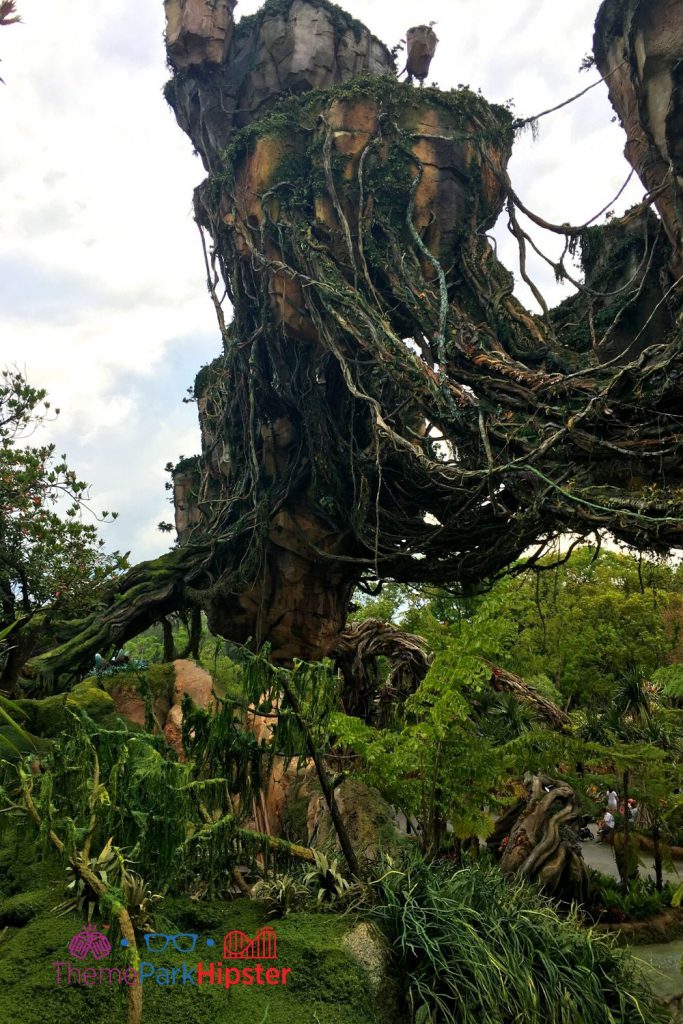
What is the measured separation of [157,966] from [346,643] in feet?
33.2

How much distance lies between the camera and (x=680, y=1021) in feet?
13.4

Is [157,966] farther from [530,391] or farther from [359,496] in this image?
[359,496]

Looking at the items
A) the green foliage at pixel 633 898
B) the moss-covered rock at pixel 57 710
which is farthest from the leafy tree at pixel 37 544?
the green foliage at pixel 633 898

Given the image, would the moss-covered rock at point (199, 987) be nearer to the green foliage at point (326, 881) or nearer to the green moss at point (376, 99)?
the green foliage at point (326, 881)

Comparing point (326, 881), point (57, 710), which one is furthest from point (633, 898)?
point (57, 710)

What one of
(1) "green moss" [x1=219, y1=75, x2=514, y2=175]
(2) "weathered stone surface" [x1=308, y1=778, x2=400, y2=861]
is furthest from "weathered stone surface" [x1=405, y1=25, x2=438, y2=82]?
(2) "weathered stone surface" [x1=308, y1=778, x2=400, y2=861]

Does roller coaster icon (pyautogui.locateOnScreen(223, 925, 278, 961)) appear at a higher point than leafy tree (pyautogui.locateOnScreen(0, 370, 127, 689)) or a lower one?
lower

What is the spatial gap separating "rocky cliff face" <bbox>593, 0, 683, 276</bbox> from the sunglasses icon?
1041cm

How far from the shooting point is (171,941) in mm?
3635

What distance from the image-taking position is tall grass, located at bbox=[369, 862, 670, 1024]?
372cm

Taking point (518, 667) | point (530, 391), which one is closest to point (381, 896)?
point (530, 391)

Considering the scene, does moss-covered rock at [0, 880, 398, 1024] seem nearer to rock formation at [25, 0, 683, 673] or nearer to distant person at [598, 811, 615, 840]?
rock formation at [25, 0, 683, 673]

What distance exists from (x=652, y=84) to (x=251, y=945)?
1156 centimetres

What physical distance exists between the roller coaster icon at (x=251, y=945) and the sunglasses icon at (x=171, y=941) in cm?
18
